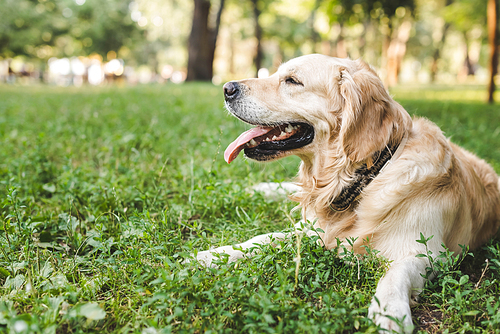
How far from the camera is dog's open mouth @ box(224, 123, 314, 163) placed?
104 inches

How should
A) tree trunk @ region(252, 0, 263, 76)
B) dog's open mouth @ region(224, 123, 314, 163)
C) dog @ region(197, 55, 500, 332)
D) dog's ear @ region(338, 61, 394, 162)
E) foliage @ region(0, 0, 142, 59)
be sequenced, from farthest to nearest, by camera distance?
foliage @ region(0, 0, 142, 59)
tree trunk @ region(252, 0, 263, 76)
dog's open mouth @ region(224, 123, 314, 163)
dog's ear @ region(338, 61, 394, 162)
dog @ region(197, 55, 500, 332)

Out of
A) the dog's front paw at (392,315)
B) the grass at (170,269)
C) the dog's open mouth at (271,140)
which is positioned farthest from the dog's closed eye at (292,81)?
the dog's front paw at (392,315)

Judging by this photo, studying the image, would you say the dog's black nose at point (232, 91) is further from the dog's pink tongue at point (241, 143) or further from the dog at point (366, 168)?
the dog's pink tongue at point (241, 143)

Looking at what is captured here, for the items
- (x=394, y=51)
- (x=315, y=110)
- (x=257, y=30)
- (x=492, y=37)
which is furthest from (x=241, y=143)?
(x=257, y=30)

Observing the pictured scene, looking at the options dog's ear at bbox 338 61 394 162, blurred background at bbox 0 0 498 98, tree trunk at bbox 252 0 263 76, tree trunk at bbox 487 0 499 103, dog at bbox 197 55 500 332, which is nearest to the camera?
dog at bbox 197 55 500 332

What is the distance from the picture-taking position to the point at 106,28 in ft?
105

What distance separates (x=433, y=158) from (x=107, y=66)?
3896 cm

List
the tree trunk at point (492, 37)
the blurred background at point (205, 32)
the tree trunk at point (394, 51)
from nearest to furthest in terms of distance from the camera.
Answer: the tree trunk at point (492, 37)
the blurred background at point (205, 32)
the tree trunk at point (394, 51)

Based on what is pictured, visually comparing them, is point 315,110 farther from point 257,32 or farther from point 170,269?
point 257,32

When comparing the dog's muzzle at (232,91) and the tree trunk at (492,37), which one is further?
the tree trunk at (492,37)

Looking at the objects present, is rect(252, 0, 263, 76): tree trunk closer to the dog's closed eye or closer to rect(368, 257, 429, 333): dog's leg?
the dog's closed eye

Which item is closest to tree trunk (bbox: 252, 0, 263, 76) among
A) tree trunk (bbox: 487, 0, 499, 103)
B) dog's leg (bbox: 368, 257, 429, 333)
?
tree trunk (bbox: 487, 0, 499, 103)

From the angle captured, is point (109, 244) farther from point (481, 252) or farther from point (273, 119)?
point (481, 252)

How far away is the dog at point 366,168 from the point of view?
2.12 metres
